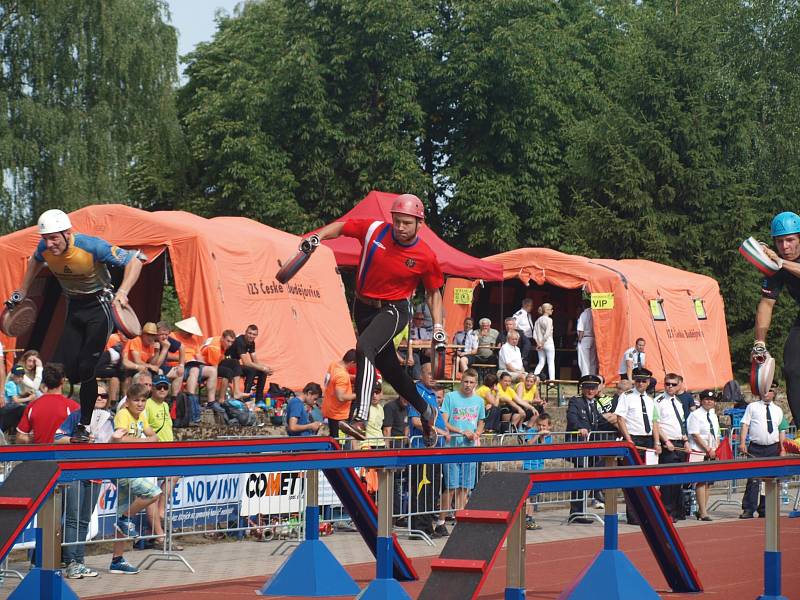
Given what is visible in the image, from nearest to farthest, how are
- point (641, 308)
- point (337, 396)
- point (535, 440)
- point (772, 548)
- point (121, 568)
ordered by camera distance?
point (772, 548), point (121, 568), point (337, 396), point (535, 440), point (641, 308)

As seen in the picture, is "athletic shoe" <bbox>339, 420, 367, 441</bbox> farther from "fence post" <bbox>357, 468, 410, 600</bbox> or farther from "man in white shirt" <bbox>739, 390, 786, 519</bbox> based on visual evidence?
"man in white shirt" <bbox>739, 390, 786, 519</bbox>

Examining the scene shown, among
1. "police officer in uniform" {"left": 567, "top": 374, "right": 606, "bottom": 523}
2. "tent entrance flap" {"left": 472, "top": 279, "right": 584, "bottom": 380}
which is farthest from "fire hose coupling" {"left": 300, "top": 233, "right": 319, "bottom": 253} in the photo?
"tent entrance flap" {"left": 472, "top": 279, "right": 584, "bottom": 380}

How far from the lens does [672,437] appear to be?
18.7m

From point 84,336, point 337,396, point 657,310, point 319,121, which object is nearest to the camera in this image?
point 84,336

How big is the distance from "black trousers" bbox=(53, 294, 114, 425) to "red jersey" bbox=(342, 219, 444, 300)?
6.55ft

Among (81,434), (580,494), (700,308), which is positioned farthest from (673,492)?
(700,308)

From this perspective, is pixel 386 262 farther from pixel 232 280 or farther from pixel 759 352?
pixel 232 280

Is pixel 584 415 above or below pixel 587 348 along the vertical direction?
below

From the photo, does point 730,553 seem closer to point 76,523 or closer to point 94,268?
point 76,523

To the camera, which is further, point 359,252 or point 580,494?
point 359,252

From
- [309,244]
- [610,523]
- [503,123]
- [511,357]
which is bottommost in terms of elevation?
[610,523]

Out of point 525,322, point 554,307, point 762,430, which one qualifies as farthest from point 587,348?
point 762,430

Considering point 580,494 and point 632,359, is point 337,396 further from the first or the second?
point 632,359

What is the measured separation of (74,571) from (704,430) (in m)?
10.8
